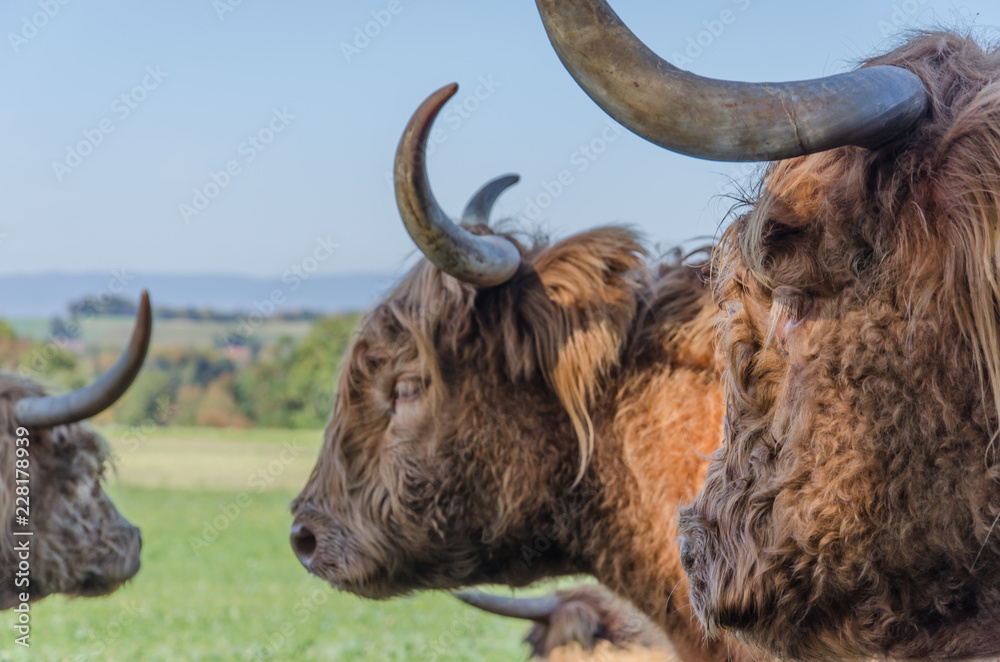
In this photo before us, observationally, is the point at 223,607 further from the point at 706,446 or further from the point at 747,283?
the point at 747,283

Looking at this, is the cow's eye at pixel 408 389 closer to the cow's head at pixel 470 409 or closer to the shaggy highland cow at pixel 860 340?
the cow's head at pixel 470 409

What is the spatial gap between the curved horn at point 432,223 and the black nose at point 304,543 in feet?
4.68

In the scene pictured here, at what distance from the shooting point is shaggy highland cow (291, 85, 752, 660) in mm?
3418

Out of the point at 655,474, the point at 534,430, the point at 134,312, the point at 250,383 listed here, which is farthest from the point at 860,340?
the point at 250,383

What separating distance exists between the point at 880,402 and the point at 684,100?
738 millimetres

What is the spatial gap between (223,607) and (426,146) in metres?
11.2

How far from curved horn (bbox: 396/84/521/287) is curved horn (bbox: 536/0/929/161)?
5.33 ft

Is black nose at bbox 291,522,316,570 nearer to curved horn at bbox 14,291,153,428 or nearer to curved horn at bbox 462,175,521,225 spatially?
curved horn at bbox 14,291,153,428

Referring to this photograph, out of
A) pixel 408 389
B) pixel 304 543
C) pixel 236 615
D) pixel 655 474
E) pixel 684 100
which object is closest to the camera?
pixel 684 100

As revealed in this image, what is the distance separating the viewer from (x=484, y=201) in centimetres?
442

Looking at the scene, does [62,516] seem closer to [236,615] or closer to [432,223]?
[432,223]

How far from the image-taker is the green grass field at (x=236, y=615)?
827cm

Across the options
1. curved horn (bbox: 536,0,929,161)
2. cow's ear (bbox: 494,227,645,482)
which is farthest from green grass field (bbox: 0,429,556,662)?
curved horn (bbox: 536,0,929,161)

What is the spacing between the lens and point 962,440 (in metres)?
1.68
